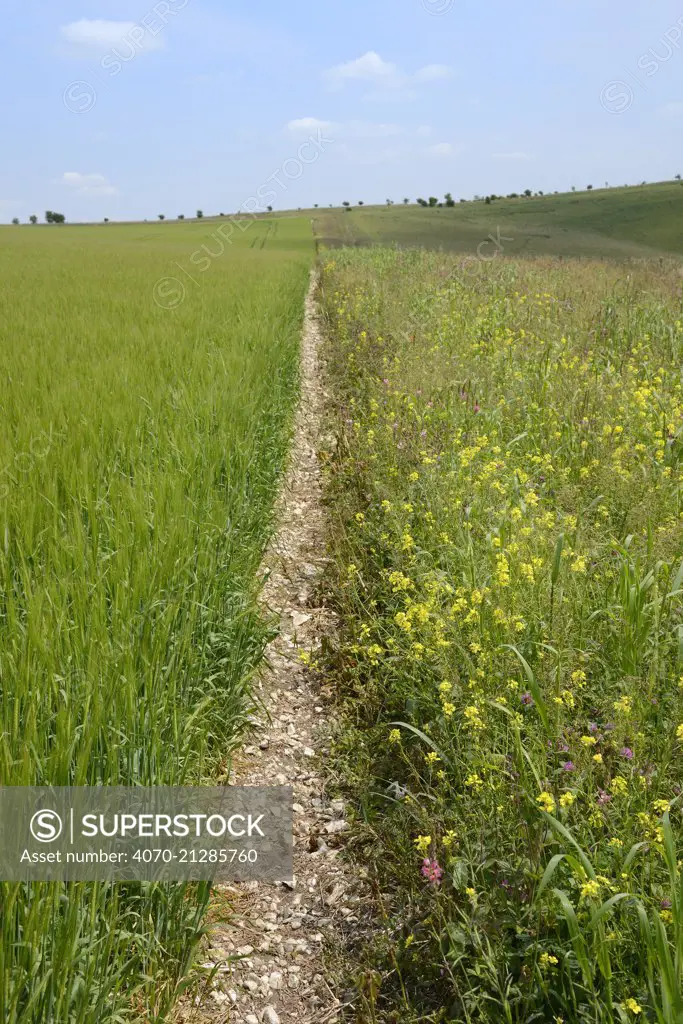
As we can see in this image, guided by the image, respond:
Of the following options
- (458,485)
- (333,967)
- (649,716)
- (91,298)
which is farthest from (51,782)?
(91,298)

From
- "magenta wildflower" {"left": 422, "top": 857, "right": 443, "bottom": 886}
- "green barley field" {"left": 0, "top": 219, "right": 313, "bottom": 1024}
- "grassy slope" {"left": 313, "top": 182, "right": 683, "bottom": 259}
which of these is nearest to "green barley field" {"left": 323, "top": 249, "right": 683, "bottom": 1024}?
"magenta wildflower" {"left": 422, "top": 857, "right": 443, "bottom": 886}

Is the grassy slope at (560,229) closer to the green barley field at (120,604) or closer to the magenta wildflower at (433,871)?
the green barley field at (120,604)

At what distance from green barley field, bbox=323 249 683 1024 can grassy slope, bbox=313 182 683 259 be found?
3062 centimetres

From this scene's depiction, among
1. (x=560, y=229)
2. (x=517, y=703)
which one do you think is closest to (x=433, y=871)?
(x=517, y=703)

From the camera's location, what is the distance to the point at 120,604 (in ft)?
9.65

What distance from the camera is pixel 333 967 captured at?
2.51m

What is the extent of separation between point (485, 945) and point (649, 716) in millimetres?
1080

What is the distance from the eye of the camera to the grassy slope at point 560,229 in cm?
3947

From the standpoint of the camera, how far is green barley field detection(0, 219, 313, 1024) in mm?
1970

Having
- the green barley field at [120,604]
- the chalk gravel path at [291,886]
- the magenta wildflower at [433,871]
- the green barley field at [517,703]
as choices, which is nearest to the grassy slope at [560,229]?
the green barley field at [517,703]

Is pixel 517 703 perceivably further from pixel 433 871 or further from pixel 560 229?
pixel 560 229

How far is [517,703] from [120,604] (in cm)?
177

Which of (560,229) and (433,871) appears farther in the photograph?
(560,229)

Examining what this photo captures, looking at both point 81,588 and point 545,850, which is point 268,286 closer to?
point 81,588
